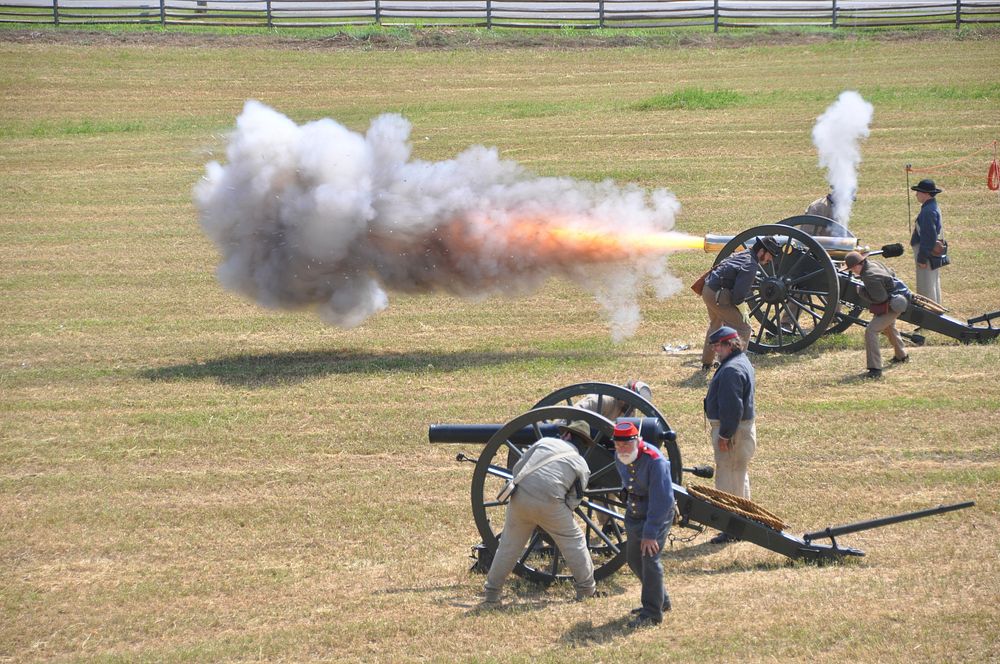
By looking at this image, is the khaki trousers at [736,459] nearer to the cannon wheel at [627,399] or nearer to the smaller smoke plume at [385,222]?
the cannon wheel at [627,399]

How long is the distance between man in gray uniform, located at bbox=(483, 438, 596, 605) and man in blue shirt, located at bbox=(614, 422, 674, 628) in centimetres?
39

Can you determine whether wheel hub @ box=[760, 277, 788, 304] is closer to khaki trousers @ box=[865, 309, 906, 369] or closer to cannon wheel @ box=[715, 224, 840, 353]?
cannon wheel @ box=[715, 224, 840, 353]

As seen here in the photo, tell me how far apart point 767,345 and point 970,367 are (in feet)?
7.12

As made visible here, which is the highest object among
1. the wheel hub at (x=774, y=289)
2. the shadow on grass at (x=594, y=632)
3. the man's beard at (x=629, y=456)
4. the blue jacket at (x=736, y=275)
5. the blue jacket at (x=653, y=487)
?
the blue jacket at (x=736, y=275)

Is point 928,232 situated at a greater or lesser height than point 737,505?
greater

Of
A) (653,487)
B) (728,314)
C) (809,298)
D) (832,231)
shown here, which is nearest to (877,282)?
(809,298)

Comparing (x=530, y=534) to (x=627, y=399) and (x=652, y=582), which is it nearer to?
(x=652, y=582)

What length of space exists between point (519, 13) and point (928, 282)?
22.5 m

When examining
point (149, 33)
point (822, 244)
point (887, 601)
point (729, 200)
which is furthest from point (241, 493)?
point (149, 33)

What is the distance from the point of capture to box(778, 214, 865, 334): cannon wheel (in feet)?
44.2

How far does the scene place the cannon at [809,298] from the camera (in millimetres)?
12992

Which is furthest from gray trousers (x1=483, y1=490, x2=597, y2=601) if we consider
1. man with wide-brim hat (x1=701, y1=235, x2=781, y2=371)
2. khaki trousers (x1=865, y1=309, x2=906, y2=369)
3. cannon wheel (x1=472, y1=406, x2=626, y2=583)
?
khaki trousers (x1=865, y1=309, x2=906, y2=369)

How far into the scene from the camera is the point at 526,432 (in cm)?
862

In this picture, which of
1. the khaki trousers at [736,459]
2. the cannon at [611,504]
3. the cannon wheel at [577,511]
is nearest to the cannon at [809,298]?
the khaki trousers at [736,459]
